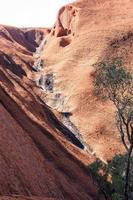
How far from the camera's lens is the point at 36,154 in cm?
5362

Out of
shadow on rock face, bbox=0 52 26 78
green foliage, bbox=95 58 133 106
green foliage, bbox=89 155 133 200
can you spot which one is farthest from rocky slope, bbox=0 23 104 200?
shadow on rock face, bbox=0 52 26 78

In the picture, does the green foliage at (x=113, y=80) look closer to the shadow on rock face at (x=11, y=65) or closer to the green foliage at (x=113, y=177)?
the green foliage at (x=113, y=177)

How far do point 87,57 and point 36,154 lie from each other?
1797 inches

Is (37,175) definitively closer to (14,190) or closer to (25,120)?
(14,190)

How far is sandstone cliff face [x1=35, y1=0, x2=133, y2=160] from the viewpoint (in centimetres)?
7556

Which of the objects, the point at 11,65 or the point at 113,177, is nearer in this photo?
the point at 113,177

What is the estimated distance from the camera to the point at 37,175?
48.8 meters

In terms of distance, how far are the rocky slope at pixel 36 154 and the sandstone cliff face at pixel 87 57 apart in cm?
355

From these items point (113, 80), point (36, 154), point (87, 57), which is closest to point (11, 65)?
point (87, 57)

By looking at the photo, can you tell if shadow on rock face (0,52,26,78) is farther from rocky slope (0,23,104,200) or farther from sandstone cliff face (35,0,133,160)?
rocky slope (0,23,104,200)

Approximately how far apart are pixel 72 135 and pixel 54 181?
24383 mm

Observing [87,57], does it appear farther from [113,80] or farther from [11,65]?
[113,80]

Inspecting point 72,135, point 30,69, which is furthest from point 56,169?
point 30,69

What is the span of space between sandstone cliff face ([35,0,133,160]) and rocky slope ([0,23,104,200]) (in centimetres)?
355
